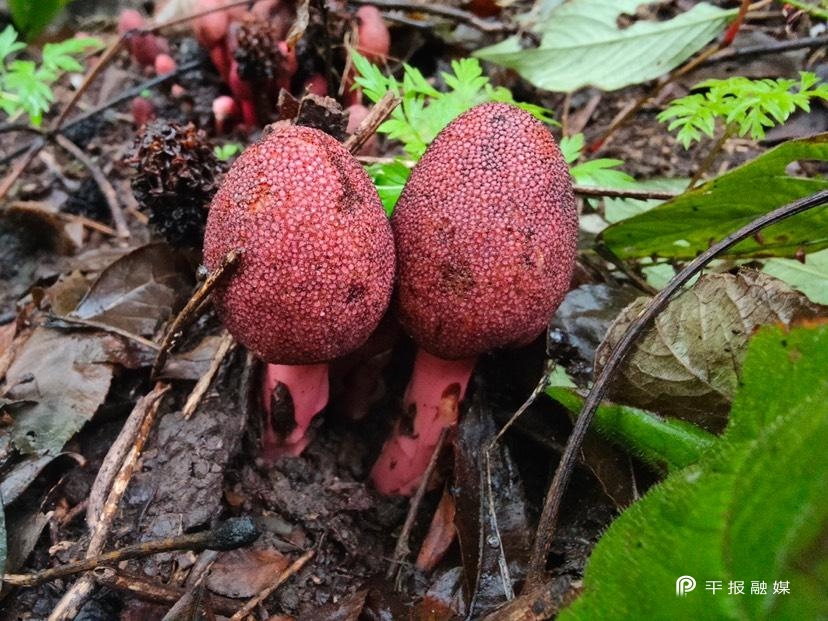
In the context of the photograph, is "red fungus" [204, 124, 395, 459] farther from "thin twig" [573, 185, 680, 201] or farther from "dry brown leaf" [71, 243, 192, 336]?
"thin twig" [573, 185, 680, 201]

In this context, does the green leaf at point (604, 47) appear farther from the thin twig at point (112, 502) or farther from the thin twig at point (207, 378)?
the thin twig at point (112, 502)

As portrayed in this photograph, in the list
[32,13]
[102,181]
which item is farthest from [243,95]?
[32,13]

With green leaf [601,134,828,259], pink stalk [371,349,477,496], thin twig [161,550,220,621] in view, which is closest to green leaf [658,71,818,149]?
green leaf [601,134,828,259]

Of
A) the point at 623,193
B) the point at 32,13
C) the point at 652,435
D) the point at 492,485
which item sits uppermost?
the point at 32,13

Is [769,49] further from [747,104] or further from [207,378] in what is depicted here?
[207,378]

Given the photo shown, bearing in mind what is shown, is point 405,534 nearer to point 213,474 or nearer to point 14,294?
point 213,474

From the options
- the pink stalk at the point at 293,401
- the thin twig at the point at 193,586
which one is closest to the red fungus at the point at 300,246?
the pink stalk at the point at 293,401

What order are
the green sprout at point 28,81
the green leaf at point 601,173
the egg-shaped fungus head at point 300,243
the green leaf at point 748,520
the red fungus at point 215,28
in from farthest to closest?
the red fungus at point 215,28
the green sprout at point 28,81
the green leaf at point 601,173
the egg-shaped fungus head at point 300,243
the green leaf at point 748,520
